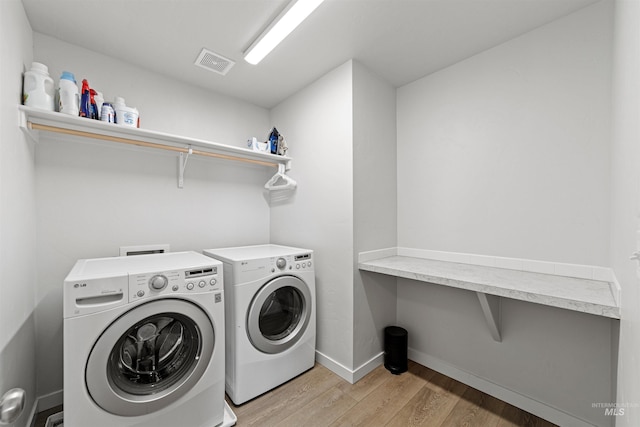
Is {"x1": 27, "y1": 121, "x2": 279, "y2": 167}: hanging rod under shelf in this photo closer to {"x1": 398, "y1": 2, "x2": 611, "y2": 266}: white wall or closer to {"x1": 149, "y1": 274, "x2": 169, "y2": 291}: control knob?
{"x1": 149, "y1": 274, "x2": 169, "y2": 291}: control knob

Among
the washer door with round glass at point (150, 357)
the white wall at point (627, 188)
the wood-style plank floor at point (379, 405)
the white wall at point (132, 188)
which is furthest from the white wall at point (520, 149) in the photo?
the washer door with round glass at point (150, 357)

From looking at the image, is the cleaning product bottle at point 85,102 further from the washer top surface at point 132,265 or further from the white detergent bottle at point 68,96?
the washer top surface at point 132,265

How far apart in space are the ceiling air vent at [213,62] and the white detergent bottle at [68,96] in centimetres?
80

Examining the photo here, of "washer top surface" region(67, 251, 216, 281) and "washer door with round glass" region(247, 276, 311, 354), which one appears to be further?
"washer door with round glass" region(247, 276, 311, 354)

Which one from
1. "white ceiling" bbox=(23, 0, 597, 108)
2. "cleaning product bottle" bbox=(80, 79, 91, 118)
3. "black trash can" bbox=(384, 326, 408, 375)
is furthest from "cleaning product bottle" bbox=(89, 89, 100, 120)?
"black trash can" bbox=(384, 326, 408, 375)

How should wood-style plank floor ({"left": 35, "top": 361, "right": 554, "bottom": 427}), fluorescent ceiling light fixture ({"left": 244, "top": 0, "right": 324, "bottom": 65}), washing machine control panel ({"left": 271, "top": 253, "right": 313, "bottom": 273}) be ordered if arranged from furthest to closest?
washing machine control panel ({"left": 271, "top": 253, "right": 313, "bottom": 273}) → wood-style plank floor ({"left": 35, "top": 361, "right": 554, "bottom": 427}) → fluorescent ceiling light fixture ({"left": 244, "top": 0, "right": 324, "bottom": 65})

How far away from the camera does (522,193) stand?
1656 mm

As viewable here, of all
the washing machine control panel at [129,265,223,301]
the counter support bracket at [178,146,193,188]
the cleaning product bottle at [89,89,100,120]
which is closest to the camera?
the washing machine control panel at [129,265,223,301]

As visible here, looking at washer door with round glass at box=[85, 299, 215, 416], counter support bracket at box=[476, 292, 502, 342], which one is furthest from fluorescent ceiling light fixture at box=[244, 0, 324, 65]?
counter support bracket at box=[476, 292, 502, 342]

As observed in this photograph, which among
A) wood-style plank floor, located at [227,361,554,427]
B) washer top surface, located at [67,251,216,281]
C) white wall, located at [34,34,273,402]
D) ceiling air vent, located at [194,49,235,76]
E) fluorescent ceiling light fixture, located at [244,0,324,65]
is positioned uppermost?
ceiling air vent, located at [194,49,235,76]

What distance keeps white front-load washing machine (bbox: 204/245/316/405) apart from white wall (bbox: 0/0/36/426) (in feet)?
3.22

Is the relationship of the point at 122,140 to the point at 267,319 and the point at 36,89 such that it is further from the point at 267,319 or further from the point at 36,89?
the point at 267,319

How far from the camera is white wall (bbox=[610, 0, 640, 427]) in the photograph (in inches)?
30.2

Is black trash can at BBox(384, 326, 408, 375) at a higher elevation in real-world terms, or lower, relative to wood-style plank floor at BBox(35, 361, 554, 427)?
higher
